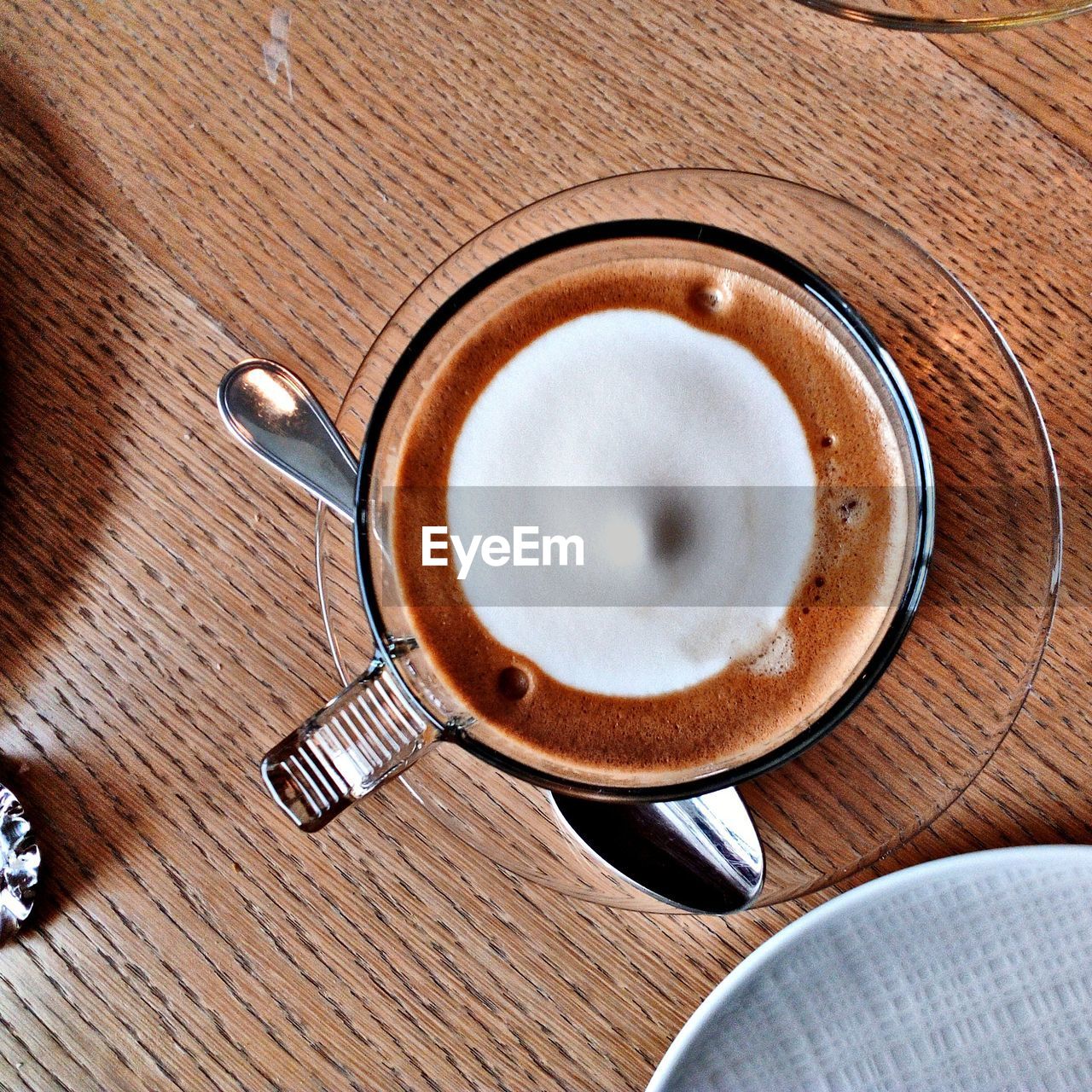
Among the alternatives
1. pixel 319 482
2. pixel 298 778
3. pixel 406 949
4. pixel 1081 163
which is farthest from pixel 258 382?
pixel 1081 163

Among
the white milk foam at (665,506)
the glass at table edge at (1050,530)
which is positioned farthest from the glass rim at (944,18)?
the white milk foam at (665,506)

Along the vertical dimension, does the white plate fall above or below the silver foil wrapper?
above

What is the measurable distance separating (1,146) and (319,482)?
328 mm

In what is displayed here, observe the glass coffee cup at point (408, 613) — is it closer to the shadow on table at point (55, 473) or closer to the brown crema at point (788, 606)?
the brown crema at point (788, 606)

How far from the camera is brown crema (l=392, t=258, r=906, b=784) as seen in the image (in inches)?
20.2

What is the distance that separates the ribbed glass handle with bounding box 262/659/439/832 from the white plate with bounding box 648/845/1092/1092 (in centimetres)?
23

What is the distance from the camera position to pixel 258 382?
0.60 meters

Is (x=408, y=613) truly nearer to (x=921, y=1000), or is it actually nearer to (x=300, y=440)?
(x=300, y=440)

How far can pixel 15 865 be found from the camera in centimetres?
59

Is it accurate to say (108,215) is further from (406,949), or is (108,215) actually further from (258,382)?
(406,949)

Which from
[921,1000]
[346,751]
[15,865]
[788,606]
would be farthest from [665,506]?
[15,865]

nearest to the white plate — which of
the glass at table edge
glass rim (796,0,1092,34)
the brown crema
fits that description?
the glass at table edge

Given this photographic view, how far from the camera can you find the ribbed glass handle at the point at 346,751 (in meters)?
0.50

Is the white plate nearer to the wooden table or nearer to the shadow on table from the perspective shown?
the wooden table
